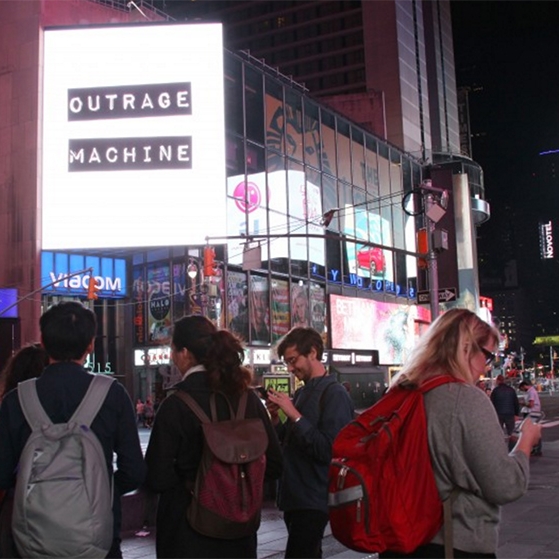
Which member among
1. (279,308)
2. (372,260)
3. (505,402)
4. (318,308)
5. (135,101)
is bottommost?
(505,402)

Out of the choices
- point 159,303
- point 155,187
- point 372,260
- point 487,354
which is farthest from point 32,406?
point 372,260

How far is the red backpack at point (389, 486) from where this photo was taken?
9.66ft

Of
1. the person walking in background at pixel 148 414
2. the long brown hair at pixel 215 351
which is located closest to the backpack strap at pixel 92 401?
the long brown hair at pixel 215 351

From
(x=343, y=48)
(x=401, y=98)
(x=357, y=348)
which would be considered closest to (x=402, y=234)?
(x=357, y=348)

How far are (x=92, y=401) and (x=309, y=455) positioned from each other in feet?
6.31

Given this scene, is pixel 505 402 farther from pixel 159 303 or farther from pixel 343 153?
pixel 343 153

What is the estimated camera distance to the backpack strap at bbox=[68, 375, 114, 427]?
3490 millimetres

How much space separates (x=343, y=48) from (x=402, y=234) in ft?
163

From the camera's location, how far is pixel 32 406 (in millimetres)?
3525

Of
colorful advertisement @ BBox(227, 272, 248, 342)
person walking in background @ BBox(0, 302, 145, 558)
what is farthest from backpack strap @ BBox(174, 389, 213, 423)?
colorful advertisement @ BBox(227, 272, 248, 342)

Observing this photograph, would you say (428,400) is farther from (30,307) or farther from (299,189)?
(299,189)

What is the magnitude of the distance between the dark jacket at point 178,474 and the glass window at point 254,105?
40.1 m

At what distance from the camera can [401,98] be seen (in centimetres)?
8150

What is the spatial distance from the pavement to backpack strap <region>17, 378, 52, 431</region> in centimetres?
511
